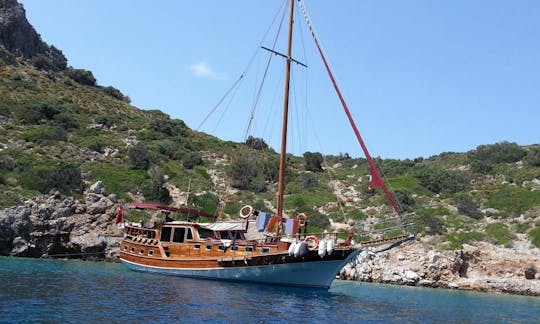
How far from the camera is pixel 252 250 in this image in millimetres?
28141

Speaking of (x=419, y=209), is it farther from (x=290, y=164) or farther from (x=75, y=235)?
(x=75, y=235)

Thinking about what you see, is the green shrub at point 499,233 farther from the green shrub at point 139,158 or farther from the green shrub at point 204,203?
the green shrub at point 139,158

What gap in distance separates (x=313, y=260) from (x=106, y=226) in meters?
21.3

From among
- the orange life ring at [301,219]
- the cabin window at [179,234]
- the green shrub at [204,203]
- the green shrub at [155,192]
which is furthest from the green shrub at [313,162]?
the orange life ring at [301,219]

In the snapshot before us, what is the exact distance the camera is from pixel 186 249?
99.2 ft

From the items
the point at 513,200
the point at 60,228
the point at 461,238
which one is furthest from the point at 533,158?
the point at 60,228

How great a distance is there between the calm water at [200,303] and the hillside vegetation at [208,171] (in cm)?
1253

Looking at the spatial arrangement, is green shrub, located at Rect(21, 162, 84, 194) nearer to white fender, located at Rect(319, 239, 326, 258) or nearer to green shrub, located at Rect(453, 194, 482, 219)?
white fender, located at Rect(319, 239, 326, 258)

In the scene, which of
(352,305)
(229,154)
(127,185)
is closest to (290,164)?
(229,154)

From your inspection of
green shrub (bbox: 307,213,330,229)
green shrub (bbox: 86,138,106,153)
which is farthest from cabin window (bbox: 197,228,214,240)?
green shrub (bbox: 86,138,106,153)

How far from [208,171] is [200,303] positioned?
44264mm

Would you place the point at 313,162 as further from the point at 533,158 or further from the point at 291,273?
the point at 291,273

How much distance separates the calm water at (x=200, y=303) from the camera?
1591 centimetres

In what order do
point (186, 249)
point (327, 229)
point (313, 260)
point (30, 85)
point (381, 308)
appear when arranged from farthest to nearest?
point (30, 85) < point (327, 229) < point (186, 249) < point (313, 260) < point (381, 308)
